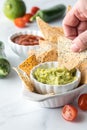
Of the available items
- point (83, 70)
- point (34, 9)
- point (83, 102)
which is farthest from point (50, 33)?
point (34, 9)

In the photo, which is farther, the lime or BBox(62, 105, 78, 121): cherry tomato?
the lime

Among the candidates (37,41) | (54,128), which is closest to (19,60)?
(37,41)

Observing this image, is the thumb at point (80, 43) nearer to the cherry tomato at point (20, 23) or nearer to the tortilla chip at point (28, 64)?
the tortilla chip at point (28, 64)

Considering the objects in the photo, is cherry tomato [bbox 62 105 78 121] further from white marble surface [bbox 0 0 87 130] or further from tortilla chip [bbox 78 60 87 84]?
tortilla chip [bbox 78 60 87 84]

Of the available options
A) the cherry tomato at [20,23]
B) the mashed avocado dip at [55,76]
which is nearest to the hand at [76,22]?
the mashed avocado dip at [55,76]

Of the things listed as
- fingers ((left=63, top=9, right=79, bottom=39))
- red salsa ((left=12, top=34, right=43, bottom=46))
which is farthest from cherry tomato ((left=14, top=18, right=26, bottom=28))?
fingers ((left=63, top=9, right=79, bottom=39))

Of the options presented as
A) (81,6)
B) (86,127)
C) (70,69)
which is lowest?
(86,127)

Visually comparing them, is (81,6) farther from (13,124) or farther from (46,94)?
(13,124)
